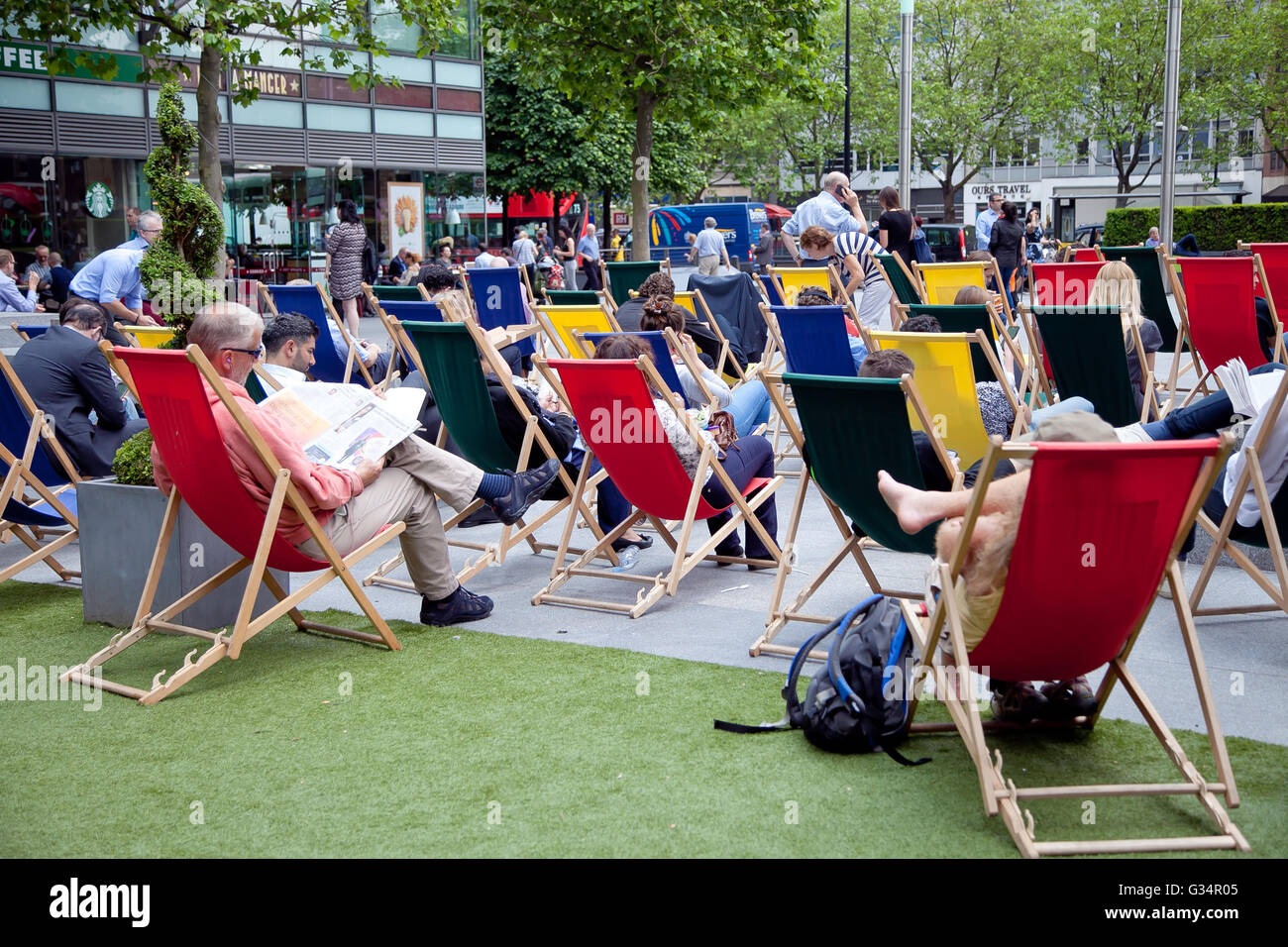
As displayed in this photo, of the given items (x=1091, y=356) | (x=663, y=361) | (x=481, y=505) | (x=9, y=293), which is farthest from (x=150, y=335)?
(x=9, y=293)

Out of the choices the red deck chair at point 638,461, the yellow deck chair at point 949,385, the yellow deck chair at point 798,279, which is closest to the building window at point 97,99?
the yellow deck chair at point 798,279

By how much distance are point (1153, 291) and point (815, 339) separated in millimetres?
3828

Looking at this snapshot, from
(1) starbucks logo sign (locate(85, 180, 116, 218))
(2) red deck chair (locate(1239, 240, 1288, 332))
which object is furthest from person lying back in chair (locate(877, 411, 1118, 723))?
(1) starbucks logo sign (locate(85, 180, 116, 218))

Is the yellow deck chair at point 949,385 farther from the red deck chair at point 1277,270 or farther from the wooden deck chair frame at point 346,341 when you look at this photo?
the red deck chair at point 1277,270

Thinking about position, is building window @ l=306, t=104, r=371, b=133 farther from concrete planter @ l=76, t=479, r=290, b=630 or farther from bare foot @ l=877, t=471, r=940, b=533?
bare foot @ l=877, t=471, r=940, b=533

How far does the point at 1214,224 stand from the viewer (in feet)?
97.1

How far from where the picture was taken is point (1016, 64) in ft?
153

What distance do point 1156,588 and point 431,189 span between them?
27.3m

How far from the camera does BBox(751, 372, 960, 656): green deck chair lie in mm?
4273

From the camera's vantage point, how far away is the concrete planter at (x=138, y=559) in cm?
517

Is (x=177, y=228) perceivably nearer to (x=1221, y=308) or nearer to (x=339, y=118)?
(x=1221, y=308)

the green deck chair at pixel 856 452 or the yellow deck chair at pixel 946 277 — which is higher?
the yellow deck chair at pixel 946 277

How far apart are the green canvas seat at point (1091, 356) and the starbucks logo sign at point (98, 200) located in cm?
1976
